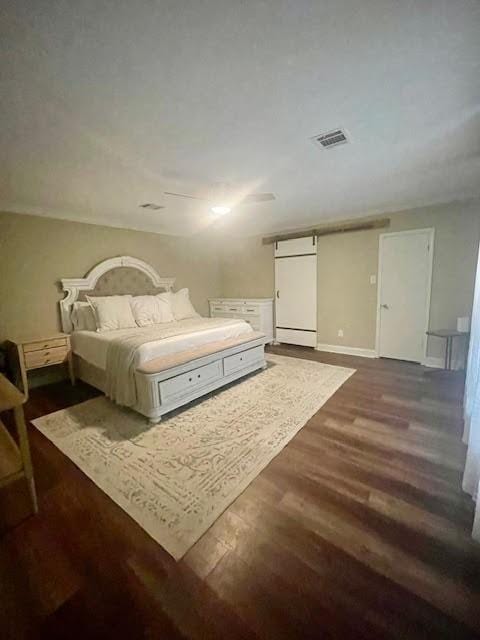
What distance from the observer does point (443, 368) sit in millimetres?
3596

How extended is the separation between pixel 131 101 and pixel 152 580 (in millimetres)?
2446

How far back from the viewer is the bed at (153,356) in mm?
2457

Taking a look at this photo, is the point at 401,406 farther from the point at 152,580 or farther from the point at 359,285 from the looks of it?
the point at 152,580

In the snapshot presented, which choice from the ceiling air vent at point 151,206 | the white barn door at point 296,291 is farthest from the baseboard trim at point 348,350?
the ceiling air vent at point 151,206

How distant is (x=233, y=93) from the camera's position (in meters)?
1.47

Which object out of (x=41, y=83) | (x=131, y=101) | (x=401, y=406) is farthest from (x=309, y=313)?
(x=41, y=83)

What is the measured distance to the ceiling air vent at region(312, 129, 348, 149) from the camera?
1895 millimetres

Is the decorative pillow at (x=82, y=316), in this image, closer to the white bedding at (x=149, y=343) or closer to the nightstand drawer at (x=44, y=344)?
the white bedding at (x=149, y=343)

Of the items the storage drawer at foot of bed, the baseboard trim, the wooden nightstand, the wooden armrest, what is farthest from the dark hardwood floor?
the baseboard trim

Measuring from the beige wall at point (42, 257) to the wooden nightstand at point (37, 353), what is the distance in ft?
1.14

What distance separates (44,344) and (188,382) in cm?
191

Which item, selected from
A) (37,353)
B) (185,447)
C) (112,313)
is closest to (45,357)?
(37,353)

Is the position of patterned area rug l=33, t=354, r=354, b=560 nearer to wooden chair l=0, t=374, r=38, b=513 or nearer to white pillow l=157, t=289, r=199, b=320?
wooden chair l=0, t=374, r=38, b=513

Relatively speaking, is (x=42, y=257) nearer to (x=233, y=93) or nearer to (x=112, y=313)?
(x=112, y=313)
